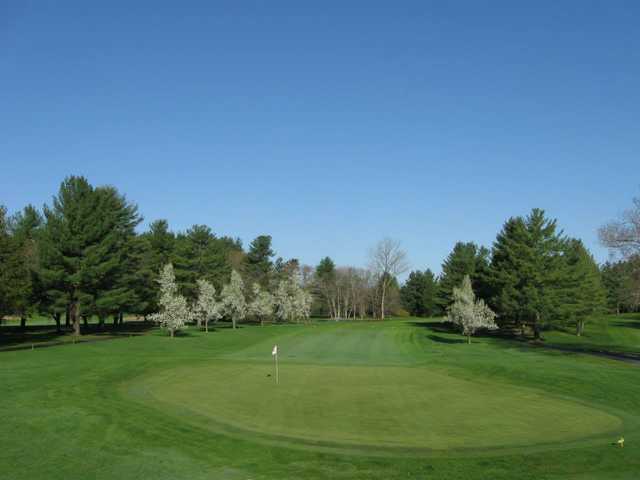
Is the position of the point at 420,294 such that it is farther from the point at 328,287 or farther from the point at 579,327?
the point at 579,327

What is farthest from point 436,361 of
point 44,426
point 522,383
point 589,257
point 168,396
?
point 589,257

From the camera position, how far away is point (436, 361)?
118 feet

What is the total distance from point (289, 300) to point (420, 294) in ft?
169

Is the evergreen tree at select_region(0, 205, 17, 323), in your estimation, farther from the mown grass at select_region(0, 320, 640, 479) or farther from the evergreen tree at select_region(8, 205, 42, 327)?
the mown grass at select_region(0, 320, 640, 479)

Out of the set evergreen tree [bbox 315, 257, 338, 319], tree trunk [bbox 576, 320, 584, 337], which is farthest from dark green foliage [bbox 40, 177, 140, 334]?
evergreen tree [bbox 315, 257, 338, 319]

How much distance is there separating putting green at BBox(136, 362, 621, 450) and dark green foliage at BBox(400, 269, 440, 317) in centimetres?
11103

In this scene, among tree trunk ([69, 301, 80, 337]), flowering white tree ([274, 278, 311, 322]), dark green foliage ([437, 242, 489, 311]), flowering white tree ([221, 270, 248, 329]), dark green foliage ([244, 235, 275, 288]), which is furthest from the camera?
dark green foliage ([244, 235, 275, 288])

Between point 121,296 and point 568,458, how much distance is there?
176ft

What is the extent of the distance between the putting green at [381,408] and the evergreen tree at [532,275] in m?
38.0

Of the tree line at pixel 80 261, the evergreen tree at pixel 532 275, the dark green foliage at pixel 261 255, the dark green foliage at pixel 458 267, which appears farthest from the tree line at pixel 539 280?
the dark green foliage at pixel 261 255

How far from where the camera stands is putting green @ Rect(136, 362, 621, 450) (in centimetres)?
1647

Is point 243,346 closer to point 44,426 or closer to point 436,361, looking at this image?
point 436,361

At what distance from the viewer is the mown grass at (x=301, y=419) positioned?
1346 centimetres

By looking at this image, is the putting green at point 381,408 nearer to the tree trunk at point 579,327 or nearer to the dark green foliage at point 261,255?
the tree trunk at point 579,327
